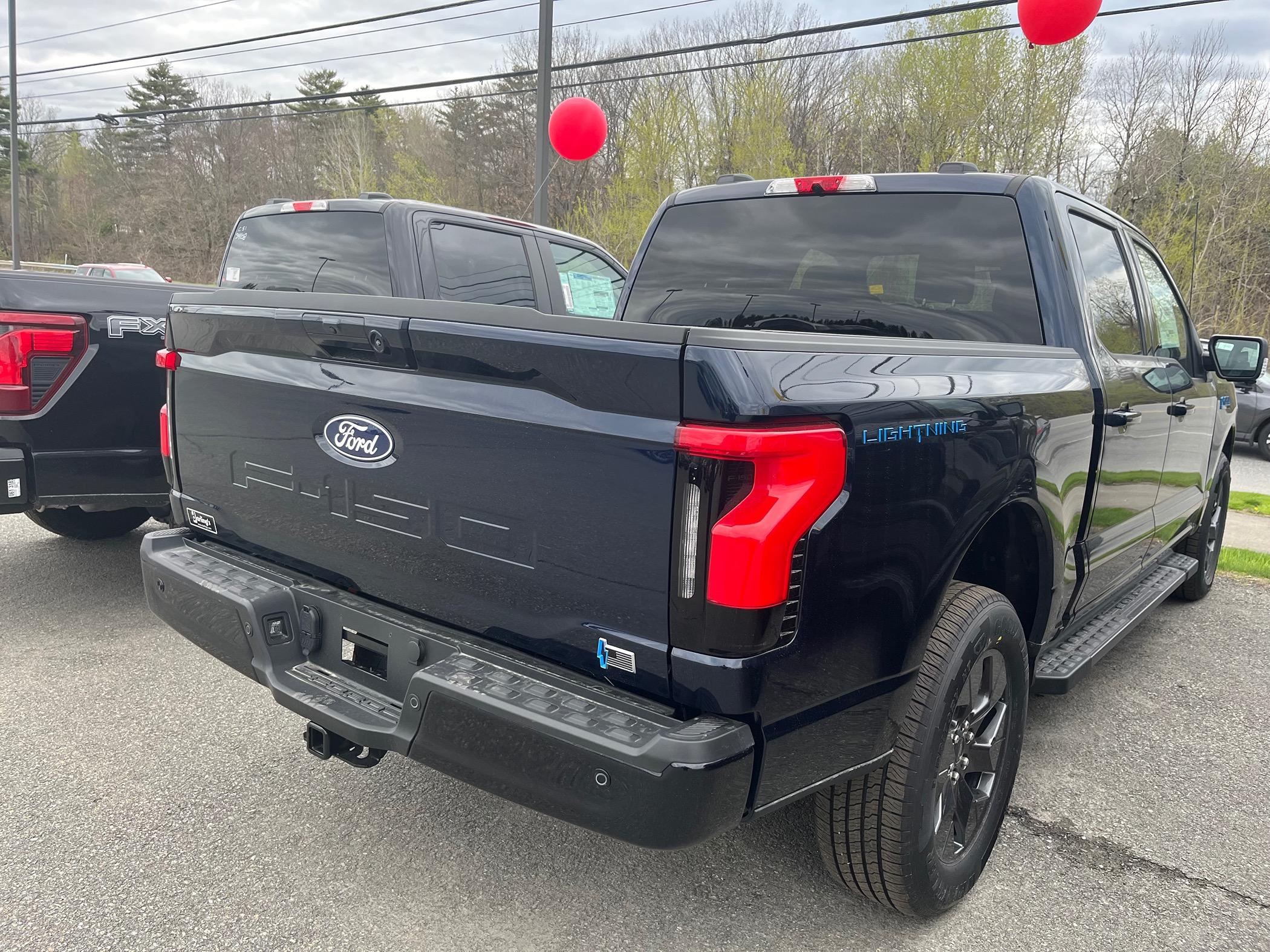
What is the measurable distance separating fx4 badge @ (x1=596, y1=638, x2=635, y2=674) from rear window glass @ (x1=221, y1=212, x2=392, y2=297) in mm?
3989

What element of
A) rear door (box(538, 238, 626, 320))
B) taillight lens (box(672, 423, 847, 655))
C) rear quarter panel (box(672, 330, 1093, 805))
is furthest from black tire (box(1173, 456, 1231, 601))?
taillight lens (box(672, 423, 847, 655))

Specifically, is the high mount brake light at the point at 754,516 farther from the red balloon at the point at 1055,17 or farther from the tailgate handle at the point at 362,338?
the red balloon at the point at 1055,17

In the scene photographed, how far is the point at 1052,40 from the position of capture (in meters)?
9.91

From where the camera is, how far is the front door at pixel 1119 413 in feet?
10.3

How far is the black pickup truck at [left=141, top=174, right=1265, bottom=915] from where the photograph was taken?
1729mm

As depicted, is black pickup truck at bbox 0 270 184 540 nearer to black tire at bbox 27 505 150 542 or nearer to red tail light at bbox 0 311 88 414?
red tail light at bbox 0 311 88 414

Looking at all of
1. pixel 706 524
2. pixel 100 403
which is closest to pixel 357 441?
pixel 706 524

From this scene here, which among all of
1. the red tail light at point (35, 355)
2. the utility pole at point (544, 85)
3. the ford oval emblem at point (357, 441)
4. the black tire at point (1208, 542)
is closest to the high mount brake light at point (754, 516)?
the ford oval emblem at point (357, 441)

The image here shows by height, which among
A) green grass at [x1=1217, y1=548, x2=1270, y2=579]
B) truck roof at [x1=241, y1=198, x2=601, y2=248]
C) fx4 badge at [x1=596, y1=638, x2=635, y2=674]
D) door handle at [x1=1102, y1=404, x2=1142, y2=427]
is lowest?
green grass at [x1=1217, y1=548, x2=1270, y2=579]

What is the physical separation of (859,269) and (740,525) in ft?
5.99

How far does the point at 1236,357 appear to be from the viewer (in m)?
4.56

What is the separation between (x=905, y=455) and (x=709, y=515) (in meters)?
0.54

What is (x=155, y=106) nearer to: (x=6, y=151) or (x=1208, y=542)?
(x=6, y=151)

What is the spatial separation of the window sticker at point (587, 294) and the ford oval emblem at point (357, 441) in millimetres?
4493
